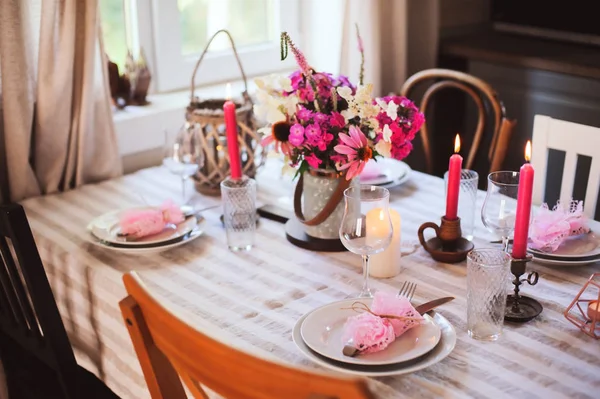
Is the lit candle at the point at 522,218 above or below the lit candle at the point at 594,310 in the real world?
above

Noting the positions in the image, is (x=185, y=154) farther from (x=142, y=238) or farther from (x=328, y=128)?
(x=328, y=128)

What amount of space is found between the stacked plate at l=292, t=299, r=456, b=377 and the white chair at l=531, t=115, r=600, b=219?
70cm

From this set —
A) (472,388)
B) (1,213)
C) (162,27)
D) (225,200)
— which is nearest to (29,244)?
(1,213)

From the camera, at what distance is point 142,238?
5.57 ft

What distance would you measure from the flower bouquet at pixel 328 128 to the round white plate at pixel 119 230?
0.83 ft

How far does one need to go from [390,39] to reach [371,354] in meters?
1.78

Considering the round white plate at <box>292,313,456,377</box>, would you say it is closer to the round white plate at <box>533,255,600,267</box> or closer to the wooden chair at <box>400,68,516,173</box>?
the round white plate at <box>533,255,600,267</box>

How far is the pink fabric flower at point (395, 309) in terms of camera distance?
1286mm

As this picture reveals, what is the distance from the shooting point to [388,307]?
1.29 metres

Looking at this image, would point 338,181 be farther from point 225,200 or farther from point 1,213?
point 1,213

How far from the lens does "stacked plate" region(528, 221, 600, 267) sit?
5.06 feet

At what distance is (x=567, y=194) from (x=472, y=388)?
34.7 inches

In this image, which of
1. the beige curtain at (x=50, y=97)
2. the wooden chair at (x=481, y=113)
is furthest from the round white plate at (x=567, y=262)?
the beige curtain at (x=50, y=97)

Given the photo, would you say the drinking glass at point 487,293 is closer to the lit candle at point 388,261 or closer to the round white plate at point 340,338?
the round white plate at point 340,338
